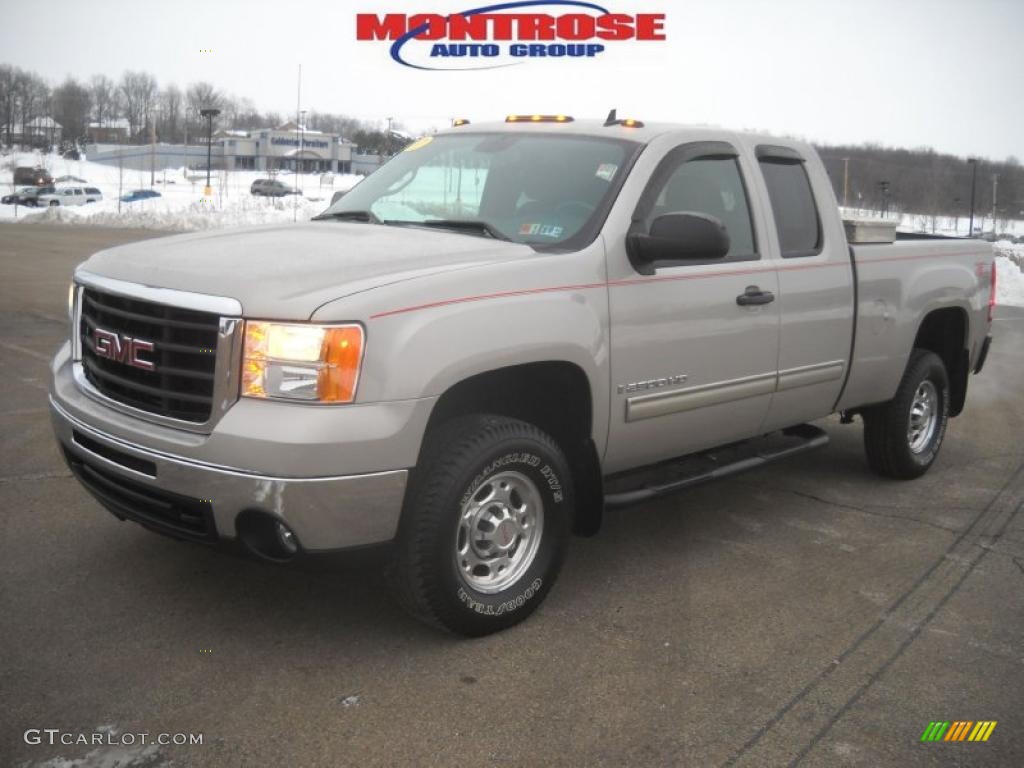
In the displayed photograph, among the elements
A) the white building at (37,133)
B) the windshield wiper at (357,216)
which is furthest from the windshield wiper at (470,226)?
the white building at (37,133)

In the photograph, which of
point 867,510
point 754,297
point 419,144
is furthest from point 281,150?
point 754,297

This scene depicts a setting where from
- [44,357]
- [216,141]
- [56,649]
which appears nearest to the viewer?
[56,649]

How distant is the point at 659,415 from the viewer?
456cm

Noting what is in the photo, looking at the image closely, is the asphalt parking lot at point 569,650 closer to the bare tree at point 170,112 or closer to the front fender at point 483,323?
the front fender at point 483,323

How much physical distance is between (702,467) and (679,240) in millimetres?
1447

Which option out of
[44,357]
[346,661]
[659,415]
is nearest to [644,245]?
[659,415]

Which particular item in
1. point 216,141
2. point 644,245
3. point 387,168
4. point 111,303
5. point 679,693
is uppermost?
point 216,141

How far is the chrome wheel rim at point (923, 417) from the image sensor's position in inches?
259

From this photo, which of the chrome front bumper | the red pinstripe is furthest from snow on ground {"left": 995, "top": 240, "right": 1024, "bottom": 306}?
the chrome front bumper

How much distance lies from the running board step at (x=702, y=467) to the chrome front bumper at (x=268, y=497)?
4.05ft

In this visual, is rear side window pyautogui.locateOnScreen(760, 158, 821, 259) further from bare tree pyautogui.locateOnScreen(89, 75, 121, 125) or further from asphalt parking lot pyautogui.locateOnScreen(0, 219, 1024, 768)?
bare tree pyautogui.locateOnScreen(89, 75, 121, 125)

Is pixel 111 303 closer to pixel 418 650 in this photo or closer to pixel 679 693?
pixel 418 650

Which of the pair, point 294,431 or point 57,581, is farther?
point 57,581

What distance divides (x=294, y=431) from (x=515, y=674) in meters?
1.15
